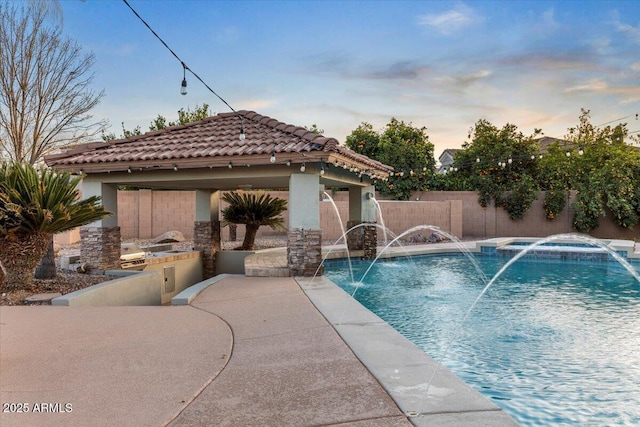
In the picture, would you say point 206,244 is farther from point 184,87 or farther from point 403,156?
point 403,156

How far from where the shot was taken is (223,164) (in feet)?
32.3

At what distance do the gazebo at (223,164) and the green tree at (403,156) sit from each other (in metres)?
11.0

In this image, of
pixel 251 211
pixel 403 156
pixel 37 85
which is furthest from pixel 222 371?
pixel 403 156

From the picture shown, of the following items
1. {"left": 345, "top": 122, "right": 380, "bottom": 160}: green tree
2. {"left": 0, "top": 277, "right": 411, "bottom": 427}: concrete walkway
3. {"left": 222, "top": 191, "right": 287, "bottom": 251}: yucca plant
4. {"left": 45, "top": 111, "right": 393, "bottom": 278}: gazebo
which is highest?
{"left": 345, "top": 122, "right": 380, "bottom": 160}: green tree

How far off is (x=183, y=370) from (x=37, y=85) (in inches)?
646

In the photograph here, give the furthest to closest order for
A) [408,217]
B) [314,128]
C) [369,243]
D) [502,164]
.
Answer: [314,128], [502,164], [408,217], [369,243]

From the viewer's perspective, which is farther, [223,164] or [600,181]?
[600,181]

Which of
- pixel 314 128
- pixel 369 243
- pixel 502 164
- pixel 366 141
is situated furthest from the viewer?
pixel 314 128

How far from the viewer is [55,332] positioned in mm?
5355

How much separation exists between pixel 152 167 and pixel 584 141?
79.0 feet

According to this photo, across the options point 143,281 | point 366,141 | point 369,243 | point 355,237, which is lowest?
point 143,281

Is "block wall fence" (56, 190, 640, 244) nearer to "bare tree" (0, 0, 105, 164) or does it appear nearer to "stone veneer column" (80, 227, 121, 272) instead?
"bare tree" (0, 0, 105, 164)

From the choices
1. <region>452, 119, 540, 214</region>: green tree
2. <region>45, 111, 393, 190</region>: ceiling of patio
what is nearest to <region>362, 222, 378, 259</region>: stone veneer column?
<region>45, 111, 393, 190</region>: ceiling of patio

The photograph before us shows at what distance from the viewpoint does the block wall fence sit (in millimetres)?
20203
